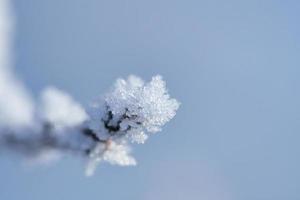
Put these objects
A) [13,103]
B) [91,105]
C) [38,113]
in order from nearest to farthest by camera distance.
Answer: [91,105] → [38,113] → [13,103]

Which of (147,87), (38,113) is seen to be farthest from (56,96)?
(147,87)

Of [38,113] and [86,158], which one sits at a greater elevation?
[38,113]

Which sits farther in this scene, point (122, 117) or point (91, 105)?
point (91, 105)

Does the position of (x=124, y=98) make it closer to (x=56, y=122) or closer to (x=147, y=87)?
(x=147, y=87)

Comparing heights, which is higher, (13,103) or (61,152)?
(13,103)

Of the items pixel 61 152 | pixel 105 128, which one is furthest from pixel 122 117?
pixel 61 152

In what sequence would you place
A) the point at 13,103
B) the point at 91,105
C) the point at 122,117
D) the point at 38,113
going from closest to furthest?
the point at 122,117 < the point at 91,105 < the point at 38,113 < the point at 13,103

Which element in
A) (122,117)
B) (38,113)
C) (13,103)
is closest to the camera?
(122,117)

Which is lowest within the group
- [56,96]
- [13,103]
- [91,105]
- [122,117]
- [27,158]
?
[122,117]

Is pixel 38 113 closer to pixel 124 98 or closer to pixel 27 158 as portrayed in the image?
pixel 27 158
